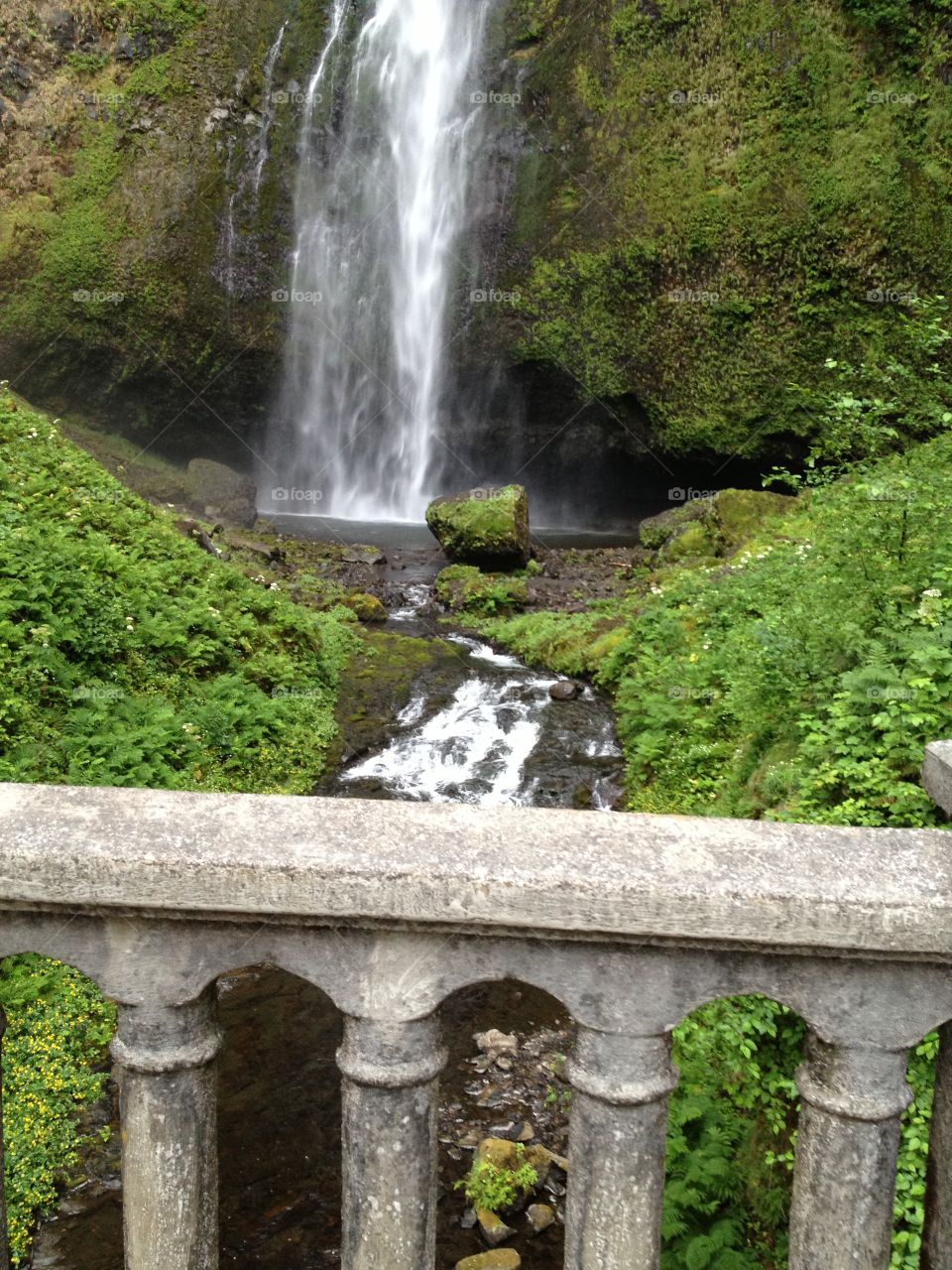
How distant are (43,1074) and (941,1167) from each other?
513 cm

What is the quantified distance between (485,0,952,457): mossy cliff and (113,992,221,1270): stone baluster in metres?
20.2

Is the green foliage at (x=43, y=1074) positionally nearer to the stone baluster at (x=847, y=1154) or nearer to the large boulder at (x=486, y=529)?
the stone baluster at (x=847, y=1154)

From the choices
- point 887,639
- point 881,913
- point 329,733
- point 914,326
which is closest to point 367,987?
point 881,913

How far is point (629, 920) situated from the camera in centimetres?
181

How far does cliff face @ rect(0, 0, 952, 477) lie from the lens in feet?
64.5

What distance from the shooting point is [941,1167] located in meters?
1.97

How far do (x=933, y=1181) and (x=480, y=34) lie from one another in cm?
2647

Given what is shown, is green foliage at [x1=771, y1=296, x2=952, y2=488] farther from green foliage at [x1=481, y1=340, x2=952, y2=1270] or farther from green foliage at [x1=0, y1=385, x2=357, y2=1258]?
green foliage at [x1=0, y1=385, x2=357, y2=1258]

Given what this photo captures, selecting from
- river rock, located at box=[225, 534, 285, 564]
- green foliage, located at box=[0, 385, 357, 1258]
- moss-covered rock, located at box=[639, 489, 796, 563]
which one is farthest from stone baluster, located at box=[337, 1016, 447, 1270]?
river rock, located at box=[225, 534, 285, 564]

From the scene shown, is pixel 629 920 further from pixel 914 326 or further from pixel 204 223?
pixel 204 223

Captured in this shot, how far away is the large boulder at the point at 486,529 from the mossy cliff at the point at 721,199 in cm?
651

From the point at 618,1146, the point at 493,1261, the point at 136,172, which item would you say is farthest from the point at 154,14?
the point at 618,1146

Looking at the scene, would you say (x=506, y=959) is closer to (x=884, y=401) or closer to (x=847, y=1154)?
(x=847, y=1154)

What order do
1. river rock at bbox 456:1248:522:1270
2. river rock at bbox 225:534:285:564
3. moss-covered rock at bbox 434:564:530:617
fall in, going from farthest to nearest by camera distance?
river rock at bbox 225:534:285:564, moss-covered rock at bbox 434:564:530:617, river rock at bbox 456:1248:522:1270
